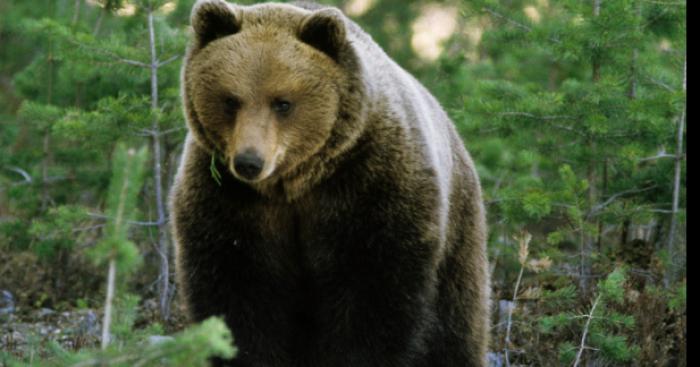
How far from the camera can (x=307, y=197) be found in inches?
189

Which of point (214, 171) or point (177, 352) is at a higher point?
point (177, 352)

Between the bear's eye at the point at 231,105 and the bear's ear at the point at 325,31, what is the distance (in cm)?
48

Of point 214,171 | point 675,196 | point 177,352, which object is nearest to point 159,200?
point 214,171

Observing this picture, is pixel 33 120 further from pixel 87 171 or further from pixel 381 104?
pixel 381 104

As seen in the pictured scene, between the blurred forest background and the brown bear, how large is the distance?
3.09ft

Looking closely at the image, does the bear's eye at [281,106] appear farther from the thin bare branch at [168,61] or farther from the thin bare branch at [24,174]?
the thin bare branch at [24,174]

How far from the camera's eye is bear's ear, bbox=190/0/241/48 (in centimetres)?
453

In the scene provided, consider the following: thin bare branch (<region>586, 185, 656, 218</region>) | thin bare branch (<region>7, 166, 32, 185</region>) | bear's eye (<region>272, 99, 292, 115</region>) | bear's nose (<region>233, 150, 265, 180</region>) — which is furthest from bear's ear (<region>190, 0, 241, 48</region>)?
thin bare branch (<region>7, 166, 32, 185</region>)

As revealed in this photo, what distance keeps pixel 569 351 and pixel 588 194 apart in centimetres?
239

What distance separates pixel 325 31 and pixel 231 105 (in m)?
0.58

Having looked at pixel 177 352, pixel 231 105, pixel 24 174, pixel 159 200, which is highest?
pixel 231 105

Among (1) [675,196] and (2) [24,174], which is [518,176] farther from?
(2) [24,174]

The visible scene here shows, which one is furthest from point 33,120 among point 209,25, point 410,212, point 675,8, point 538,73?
point 538,73

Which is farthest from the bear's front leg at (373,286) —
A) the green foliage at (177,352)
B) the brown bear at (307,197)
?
the green foliage at (177,352)
